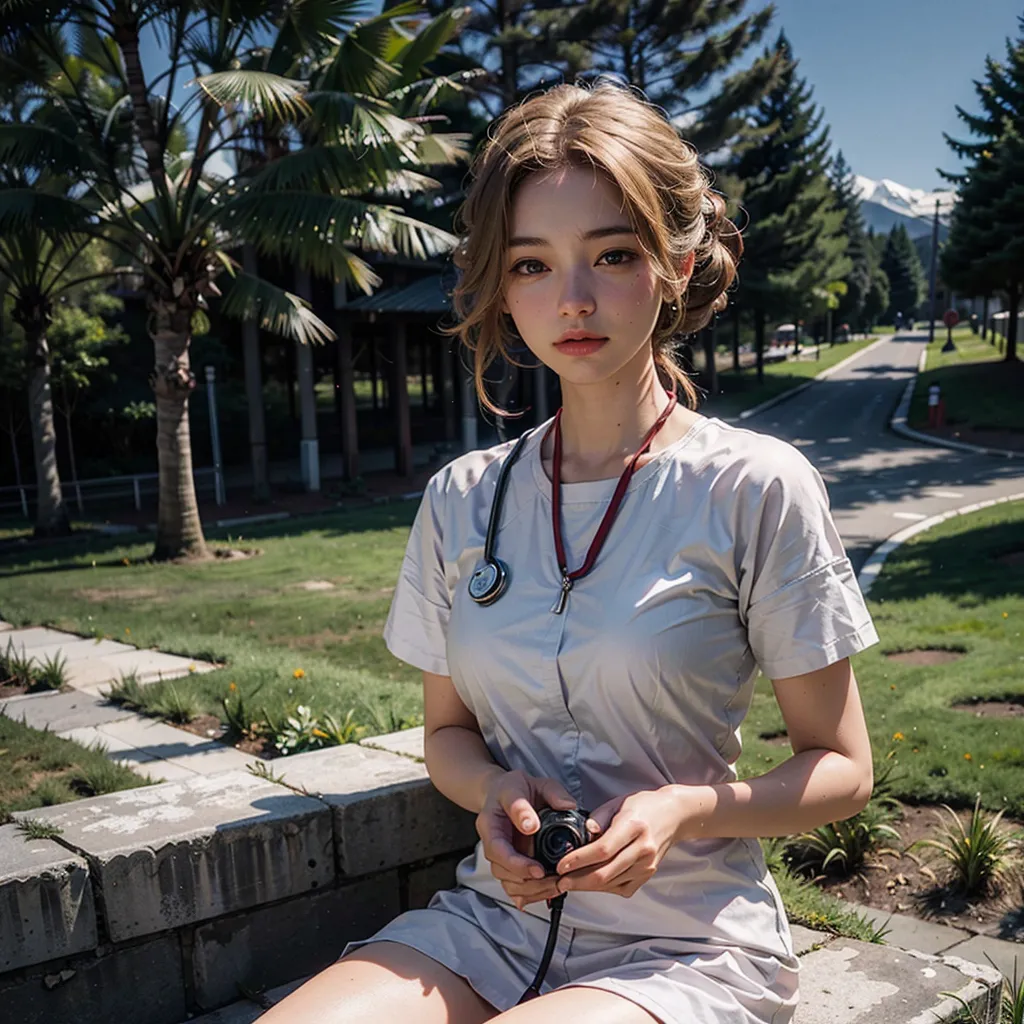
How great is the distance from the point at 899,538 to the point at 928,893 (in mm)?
9656

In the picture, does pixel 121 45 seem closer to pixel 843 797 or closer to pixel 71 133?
pixel 71 133

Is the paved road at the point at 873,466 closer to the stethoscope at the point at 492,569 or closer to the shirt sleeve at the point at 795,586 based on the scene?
the stethoscope at the point at 492,569

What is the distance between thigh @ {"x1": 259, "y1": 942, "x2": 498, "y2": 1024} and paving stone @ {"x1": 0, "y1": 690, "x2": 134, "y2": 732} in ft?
13.2

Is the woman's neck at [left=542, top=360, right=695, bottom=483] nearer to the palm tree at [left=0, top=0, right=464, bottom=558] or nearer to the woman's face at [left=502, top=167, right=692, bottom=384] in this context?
the woman's face at [left=502, top=167, right=692, bottom=384]

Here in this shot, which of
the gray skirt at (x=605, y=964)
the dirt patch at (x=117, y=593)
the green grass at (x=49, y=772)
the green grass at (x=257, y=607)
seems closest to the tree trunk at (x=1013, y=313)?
the green grass at (x=257, y=607)

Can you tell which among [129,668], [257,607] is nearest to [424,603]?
[129,668]

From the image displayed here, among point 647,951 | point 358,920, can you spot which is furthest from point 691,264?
point 358,920

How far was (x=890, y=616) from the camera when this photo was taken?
28.7ft

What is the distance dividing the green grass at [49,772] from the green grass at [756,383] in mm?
24882

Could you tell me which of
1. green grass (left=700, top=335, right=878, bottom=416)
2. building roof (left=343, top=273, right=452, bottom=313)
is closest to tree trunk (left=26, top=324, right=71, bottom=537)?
building roof (left=343, top=273, right=452, bottom=313)

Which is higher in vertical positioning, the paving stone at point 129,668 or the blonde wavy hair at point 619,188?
the blonde wavy hair at point 619,188

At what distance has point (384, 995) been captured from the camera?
5.79ft

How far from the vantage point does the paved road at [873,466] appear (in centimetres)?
1511

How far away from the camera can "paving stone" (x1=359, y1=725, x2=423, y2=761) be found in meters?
3.01
